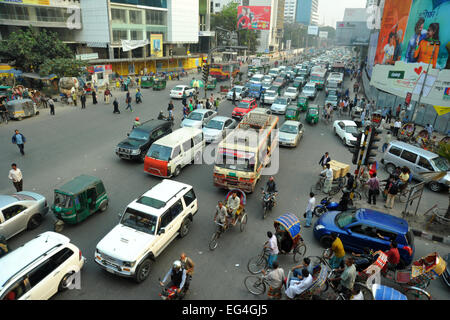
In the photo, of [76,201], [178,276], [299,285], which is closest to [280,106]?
[76,201]

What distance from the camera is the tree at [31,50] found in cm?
3030

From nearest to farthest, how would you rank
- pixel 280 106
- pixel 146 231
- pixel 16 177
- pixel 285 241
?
pixel 146 231 → pixel 285 241 → pixel 16 177 → pixel 280 106

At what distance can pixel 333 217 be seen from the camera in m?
10.5

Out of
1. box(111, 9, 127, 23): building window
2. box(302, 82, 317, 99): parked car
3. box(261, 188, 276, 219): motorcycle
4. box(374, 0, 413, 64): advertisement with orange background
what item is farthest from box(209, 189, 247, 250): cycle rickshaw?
box(111, 9, 127, 23): building window

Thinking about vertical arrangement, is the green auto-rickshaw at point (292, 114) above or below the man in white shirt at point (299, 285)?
above

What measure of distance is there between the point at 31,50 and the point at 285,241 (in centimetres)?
3496

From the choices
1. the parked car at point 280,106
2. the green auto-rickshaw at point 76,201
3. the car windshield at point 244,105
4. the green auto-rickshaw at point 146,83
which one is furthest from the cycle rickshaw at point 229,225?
the green auto-rickshaw at point 146,83

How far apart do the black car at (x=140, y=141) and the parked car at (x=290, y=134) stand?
8.02 metres

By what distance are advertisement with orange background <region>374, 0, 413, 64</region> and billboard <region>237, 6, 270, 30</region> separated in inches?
2185

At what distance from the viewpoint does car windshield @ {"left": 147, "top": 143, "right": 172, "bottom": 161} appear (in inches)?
551

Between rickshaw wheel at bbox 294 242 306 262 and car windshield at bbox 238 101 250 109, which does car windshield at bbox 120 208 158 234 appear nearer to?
rickshaw wheel at bbox 294 242 306 262

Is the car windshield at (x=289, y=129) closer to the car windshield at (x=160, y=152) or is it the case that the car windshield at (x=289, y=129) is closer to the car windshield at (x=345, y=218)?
the car windshield at (x=160, y=152)

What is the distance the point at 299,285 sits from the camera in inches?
284

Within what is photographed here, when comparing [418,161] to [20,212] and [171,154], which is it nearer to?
[171,154]
